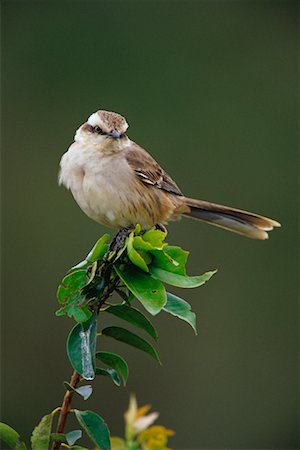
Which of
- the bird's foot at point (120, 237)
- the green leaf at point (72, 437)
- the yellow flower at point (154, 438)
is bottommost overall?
the green leaf at point (72, 437)

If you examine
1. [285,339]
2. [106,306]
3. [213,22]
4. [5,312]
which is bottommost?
[106,306]

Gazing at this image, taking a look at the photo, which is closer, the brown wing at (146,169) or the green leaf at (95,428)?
the green leaf at (95,428)

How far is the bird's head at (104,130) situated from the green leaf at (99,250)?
1876mm

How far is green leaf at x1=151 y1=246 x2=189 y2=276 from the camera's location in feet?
8.40

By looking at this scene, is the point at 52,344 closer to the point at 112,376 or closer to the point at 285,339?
the point at 285,339

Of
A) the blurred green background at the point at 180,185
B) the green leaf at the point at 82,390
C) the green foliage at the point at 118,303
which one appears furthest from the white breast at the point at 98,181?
the blurred green background at the point at 180,185

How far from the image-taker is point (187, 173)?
905 cm

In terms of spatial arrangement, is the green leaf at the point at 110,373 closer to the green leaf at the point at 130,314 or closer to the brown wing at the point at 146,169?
the green leaf at the point at 130,314

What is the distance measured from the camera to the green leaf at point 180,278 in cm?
251

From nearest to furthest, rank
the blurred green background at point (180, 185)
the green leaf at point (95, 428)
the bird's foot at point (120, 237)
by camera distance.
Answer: the green leaf at point (95, 428) < the bird's foot at point (120, 237) < the blurred green background at point (180, 185)

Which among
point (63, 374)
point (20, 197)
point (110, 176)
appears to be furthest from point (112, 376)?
point (20, 197)

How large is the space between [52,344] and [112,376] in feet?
19.0

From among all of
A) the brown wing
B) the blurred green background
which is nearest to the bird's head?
the brown wing

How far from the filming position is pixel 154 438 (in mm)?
2729
